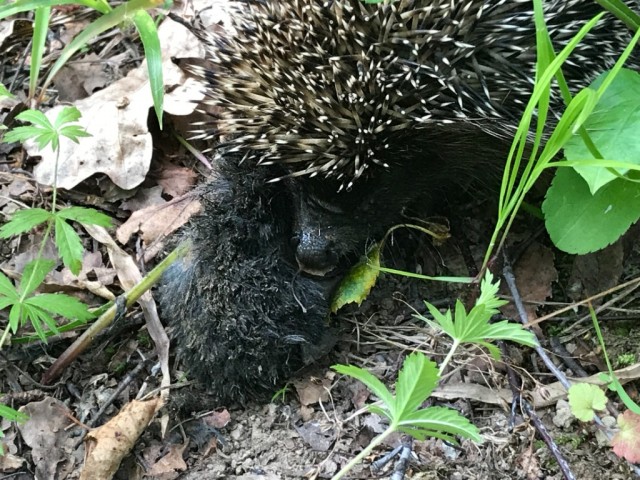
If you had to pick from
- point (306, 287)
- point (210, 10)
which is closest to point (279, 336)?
point (306, 287)

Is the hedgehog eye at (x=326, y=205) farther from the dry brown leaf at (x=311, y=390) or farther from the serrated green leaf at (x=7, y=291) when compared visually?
the serrated green leaf at (x=7, y=291)

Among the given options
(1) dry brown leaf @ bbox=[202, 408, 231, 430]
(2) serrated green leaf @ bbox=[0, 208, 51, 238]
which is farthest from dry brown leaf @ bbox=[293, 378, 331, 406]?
(2) serrated green leaf @ bbox=[0, 208, 51, 238]

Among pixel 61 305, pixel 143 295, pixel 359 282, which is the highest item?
pixel 61 305

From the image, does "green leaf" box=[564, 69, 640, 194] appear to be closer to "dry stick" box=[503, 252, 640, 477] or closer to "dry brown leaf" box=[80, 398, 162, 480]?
"dry stick" box=[503, 252, 640, 477]

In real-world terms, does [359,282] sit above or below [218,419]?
above

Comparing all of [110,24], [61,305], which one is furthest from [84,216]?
[110,24]

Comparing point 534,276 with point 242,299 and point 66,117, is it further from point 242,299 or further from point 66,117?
point 66,117
